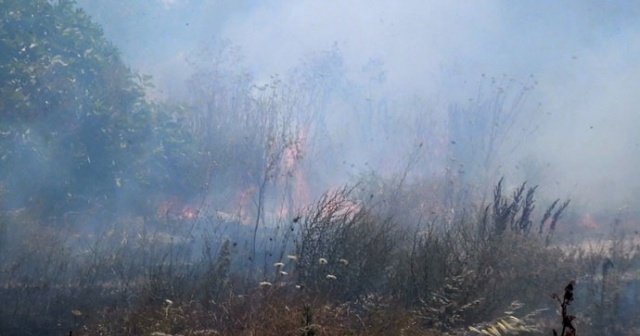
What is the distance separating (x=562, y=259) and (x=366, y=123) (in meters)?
21.3

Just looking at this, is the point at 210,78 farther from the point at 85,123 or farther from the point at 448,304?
the point at 448,304

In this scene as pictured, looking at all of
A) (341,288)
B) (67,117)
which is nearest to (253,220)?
(67,117)

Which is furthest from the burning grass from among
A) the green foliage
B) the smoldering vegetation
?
the green foliage

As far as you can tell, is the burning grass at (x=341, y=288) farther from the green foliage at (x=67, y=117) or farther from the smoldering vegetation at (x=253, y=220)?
A: the green foliage at (x=67, y=117)

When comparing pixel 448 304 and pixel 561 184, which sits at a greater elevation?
pixel 561 184

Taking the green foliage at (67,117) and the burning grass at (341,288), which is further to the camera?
the green foliage at (67,117)

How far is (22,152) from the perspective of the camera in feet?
44.5

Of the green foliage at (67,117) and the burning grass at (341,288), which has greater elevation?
the green foliage at (67,117)

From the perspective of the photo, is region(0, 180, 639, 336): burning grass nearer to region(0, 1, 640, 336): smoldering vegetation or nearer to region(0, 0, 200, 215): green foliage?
region(0, 1, 640, 336): smoldering vegetation

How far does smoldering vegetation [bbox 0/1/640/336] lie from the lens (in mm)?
6875

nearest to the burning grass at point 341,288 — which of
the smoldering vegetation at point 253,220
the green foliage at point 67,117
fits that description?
the smoldering vegetation at point 253,220

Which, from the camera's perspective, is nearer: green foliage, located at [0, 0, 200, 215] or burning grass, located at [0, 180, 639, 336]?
burning grass, located at [0, 180, 639, 336]

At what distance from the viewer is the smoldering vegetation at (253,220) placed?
688cm

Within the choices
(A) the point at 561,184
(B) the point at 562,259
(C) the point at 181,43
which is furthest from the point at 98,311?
(C) the point at 181,43
